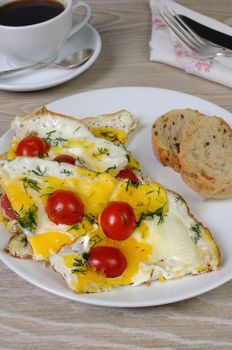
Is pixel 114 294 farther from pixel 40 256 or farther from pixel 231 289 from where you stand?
pixel 231 289

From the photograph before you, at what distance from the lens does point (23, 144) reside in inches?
→ 102

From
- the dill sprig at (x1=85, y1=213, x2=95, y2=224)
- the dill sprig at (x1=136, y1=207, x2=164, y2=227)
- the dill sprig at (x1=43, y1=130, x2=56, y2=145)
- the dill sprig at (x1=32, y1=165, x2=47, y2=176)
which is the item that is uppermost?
the dill sprig at (x1=32, y1=165, x2=47, y2=176)

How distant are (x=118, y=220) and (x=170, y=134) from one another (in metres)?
0.89

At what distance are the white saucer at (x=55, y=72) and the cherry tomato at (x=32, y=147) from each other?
2.15 feet

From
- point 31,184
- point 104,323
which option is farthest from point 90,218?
point 104,323

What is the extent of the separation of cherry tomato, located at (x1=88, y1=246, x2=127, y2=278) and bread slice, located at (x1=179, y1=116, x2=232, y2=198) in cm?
62

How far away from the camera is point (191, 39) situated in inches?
134

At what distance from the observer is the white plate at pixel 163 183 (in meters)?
2.05

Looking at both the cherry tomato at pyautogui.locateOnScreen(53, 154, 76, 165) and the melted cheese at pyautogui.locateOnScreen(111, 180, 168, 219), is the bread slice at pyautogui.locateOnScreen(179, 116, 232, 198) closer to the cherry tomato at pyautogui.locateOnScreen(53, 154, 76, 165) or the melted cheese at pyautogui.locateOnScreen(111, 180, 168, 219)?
the melted cheese at pyautogui.locateOnScreen(111, 180, 168, 219)

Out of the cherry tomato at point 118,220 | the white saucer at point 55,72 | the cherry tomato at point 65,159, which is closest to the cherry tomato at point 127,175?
the cherry tomato at point 65,159

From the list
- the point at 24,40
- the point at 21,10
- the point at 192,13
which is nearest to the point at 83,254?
the point at 24,40

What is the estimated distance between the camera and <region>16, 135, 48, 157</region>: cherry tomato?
255 cm

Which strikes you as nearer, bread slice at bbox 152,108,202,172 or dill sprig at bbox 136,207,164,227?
dill sprig at bbox 136,207,164,227

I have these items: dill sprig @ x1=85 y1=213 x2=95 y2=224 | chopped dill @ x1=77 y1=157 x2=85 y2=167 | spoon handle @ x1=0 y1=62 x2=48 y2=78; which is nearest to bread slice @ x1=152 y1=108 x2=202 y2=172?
chopped dill @ x1=77 y1=157 x2=85 y2=167
